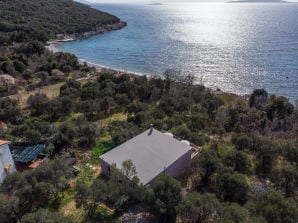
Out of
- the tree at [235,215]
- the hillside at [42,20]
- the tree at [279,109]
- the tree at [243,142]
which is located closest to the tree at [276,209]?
the tree at [235,215]

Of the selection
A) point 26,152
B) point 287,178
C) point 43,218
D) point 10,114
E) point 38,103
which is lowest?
point 10,114

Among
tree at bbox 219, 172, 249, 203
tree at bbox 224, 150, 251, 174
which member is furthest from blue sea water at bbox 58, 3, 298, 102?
tree at bbox 219, 172, 249, 203

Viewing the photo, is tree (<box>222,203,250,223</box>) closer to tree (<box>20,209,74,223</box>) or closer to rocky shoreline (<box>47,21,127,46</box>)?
tree (<box>20,209,74,223</box>)

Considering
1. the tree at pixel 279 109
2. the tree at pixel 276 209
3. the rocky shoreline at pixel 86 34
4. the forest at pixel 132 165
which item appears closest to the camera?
the tree at pixel 276 209

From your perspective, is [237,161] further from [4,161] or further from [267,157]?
[4,161]

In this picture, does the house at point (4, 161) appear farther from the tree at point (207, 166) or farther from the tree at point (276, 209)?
the tree at point (276, 209)

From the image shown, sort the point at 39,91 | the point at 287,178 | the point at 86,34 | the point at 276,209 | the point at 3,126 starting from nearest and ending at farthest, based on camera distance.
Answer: the point at 276,209 < the point at 287,178 < the point at 3,126 < the point at 39,91 < the point at 86,34

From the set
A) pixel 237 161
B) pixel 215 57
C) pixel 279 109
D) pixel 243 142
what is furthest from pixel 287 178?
pixel 215 57
